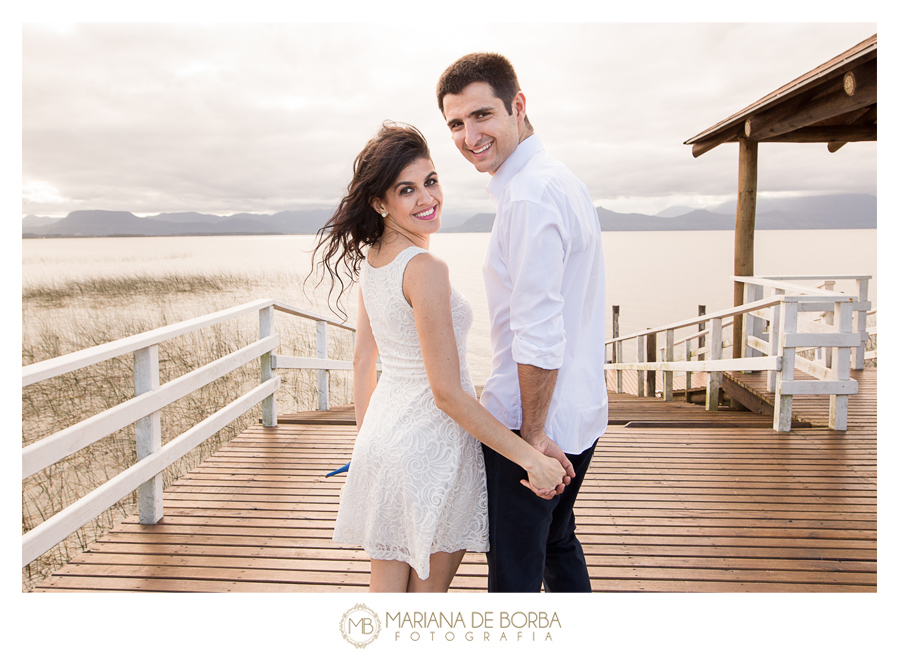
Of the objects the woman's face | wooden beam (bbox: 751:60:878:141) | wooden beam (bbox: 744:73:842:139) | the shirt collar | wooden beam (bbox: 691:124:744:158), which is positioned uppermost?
wooden beam (bbox: 691:124:744:158)

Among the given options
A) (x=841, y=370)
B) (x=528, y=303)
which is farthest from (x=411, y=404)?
(x=841, y=370)

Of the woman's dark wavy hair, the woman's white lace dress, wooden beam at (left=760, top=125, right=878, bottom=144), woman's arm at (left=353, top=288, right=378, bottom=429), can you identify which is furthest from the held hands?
wooden beam at (left=760, top=125, right=878, bottom=144)

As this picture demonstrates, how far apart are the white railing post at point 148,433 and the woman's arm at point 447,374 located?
1864mm

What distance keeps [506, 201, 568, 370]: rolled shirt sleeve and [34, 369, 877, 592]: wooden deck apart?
1439 millimetres

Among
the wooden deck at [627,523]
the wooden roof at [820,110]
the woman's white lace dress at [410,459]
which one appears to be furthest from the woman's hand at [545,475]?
the wooden roof at [820,110]

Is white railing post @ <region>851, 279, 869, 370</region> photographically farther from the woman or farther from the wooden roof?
the woman

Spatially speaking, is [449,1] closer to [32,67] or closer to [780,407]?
[32,67]

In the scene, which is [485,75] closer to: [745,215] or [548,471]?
[548,471]

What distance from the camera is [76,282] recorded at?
48.7ft

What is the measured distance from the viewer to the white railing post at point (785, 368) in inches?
172

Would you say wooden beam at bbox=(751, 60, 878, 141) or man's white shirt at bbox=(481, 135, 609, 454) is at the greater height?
wooden beam at bbox=(751, 60, 878, 141)

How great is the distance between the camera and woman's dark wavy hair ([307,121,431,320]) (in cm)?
146

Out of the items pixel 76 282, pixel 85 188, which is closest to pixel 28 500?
pixel 76 282

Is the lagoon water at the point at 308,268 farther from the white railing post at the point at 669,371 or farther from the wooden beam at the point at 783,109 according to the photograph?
the white railing post at the point at 669,371
